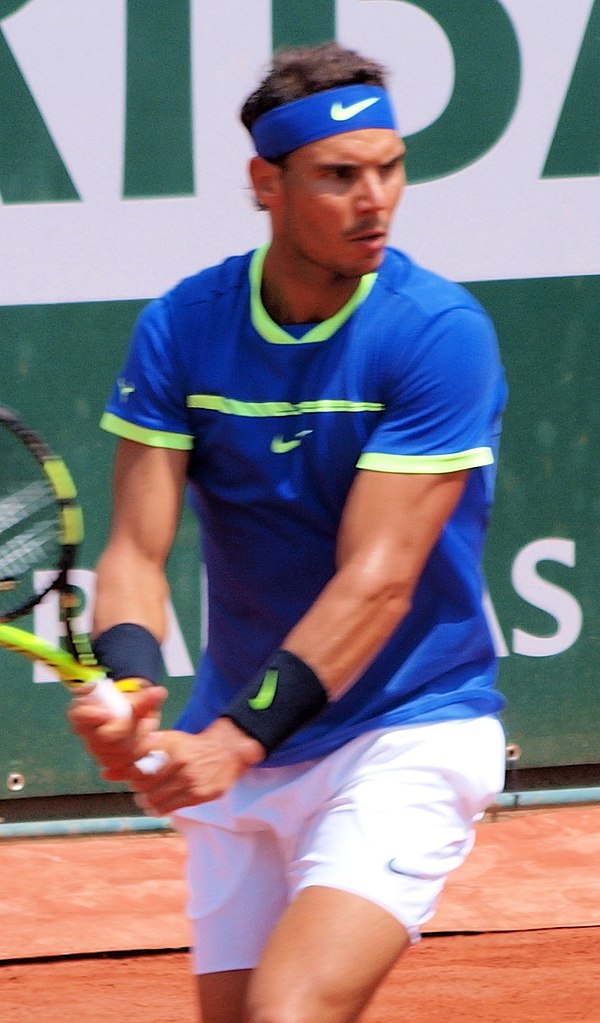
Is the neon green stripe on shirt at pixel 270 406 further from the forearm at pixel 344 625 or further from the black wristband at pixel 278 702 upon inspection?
the black wristband at pixel 278 702

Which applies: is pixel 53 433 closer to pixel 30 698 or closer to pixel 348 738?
pixel 30 698

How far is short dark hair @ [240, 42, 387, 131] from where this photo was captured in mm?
2824

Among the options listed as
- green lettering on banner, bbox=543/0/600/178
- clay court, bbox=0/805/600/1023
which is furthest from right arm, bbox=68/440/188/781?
green lettering on banner, bbox=543/0/600/178

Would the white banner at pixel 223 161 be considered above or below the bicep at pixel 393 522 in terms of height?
above

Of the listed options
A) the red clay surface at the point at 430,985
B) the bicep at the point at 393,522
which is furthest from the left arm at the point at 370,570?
the red clay surface at the point at 430,985

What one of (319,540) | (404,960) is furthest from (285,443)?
(404,960)

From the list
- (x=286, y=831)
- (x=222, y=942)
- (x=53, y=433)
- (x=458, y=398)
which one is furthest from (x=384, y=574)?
(x=53, y=433)

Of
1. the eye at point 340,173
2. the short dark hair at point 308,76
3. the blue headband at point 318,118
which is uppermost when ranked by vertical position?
the short dark hair at point 308,76

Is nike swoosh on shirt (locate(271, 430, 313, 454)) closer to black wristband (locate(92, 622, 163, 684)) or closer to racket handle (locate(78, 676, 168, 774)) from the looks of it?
black wristband (locate(92, 622, 163, 684))

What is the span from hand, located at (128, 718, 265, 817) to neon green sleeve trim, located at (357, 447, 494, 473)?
48cm

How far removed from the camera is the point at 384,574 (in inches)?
101

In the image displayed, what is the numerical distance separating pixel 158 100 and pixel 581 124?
4.10 feet

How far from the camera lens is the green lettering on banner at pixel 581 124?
16.6ft

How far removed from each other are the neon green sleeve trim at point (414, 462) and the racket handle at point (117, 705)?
530 mm
